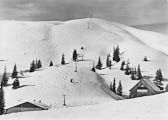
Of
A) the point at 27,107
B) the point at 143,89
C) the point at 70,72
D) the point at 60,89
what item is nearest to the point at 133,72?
the point at 70,72

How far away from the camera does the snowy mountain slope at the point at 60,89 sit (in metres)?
71.3

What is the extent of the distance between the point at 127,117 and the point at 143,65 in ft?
402

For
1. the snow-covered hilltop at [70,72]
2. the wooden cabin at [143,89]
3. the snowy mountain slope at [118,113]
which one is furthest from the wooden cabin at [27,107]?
the snowy mountain slope at [118,113]

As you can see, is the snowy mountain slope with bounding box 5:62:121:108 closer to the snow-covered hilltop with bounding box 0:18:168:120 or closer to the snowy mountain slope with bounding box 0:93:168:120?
the snow-covered hilltop with bounding box 0:18:168:120

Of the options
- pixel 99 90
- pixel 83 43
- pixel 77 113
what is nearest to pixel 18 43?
pixel 83 43

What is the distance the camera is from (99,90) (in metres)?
83.2

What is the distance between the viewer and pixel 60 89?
79.0 m

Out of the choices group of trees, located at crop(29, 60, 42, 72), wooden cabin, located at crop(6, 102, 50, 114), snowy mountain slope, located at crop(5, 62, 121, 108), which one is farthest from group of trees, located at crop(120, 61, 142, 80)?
wooden cabin, located at crop(6, 102, 50, 114)

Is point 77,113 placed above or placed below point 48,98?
above

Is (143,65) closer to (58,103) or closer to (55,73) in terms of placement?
(55,73)

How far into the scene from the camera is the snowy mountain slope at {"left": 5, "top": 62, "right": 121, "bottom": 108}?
234 ft

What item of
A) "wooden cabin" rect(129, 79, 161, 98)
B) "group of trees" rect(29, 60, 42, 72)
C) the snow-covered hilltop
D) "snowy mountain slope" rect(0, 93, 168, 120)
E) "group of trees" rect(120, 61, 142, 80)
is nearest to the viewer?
"snowy mountain slope" rect(0, 93, 168, 120)

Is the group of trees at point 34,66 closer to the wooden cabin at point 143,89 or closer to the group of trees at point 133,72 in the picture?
the group of trees at point 133,72

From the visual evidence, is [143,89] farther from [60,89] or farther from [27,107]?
[27,107]
